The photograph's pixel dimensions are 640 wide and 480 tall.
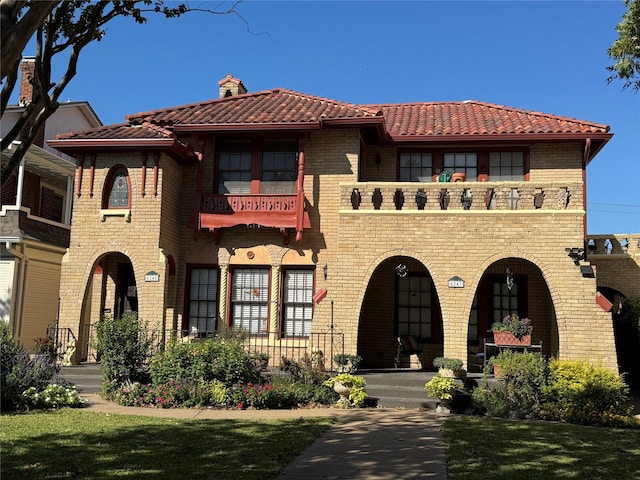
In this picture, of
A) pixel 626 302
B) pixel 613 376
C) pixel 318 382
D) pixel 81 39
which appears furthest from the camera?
pixel 626 302

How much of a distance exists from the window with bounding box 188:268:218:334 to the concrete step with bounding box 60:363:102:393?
2.91 m

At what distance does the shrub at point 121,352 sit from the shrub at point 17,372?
3.42ft

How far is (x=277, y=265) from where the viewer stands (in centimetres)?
1722

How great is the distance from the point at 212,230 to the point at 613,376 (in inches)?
412

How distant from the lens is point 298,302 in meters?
17.2

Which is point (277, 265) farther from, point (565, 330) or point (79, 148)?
point (565, 330)

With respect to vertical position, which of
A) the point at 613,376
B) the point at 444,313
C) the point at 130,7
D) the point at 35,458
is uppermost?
the point at 130,7

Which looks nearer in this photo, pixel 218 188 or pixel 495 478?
pixel 495 478

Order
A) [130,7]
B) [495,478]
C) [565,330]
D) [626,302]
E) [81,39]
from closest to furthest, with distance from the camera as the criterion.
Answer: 1. [495,478]
2. [81,39]
3. [130,7]
4. [565,330]
5. [626,302]

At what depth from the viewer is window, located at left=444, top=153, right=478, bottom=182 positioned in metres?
17.9

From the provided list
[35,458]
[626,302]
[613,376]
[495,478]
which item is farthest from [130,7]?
[626,302]

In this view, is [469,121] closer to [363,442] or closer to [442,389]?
[442,389]

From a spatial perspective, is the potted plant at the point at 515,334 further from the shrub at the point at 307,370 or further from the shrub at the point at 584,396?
the shrub at the point at 307,370

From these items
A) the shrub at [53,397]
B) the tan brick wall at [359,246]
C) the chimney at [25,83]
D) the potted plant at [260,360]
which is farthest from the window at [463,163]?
the chimney at [25,83]
